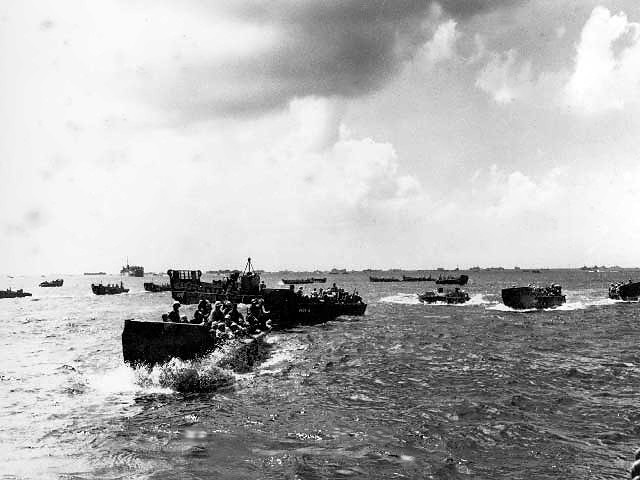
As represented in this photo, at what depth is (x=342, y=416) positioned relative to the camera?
41.0 feet

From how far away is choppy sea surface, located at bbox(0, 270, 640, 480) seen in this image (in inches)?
362

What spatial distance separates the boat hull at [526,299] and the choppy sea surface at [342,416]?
945 inches

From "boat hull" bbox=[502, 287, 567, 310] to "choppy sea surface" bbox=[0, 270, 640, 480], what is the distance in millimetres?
24006

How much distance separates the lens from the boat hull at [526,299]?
159 ft

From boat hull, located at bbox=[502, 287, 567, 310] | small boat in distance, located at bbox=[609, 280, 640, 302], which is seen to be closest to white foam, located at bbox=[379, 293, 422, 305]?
boat hull, located at bbox=[502, 287, 567, 310]

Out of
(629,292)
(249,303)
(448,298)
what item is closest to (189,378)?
(249,303)

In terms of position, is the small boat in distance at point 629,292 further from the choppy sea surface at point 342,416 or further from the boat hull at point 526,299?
the choppy sea surface at point 342,416

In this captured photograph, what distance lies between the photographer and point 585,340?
27.2 metres

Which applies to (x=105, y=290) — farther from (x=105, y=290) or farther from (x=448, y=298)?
(x=448, y=298)

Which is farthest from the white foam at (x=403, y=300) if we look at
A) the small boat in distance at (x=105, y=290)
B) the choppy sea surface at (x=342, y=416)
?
the small boat in distance at (x=105, y=290)

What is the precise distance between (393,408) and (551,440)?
160 inches

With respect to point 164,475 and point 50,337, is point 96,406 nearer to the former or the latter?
point 164,475

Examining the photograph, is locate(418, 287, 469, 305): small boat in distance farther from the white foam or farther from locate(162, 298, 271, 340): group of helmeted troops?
locate(162, 298, 271, 340): group of helmeted troops

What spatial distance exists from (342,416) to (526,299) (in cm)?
4152
